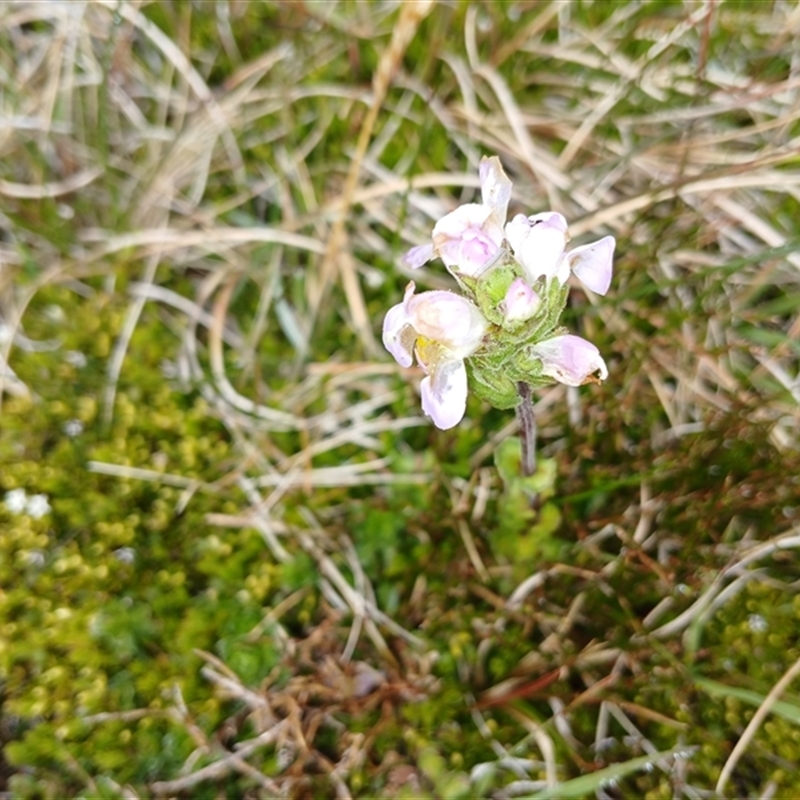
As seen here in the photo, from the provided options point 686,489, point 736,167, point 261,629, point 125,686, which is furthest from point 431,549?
point 736,167

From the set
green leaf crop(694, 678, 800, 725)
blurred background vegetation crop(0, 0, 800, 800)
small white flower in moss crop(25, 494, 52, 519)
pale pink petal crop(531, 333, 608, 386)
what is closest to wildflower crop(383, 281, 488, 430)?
pale pink petal crop(531, 333, 608, 386)

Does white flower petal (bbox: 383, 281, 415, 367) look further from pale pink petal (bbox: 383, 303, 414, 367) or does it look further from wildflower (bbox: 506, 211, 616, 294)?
wildflower (bbox: 506, 211, 616, 294)

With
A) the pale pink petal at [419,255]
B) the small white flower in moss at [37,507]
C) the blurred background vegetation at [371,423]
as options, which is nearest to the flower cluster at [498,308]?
the pale pink petal at [419,255]

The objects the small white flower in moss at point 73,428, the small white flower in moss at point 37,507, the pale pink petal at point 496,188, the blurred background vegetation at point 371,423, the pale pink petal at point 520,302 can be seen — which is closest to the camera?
the pale pink petal at point 520,302

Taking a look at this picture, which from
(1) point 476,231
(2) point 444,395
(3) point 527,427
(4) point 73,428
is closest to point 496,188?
(1) point 476,231

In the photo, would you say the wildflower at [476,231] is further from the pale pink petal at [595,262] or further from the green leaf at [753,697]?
the green leaf at [753,697]

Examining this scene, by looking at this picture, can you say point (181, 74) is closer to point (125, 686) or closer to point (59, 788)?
point (125, 686)

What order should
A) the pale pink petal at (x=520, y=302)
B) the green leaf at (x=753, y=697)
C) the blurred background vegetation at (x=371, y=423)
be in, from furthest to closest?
1. the blurred background vegetation at (x=371, y=423)
2. the green leaf at (x=753, y=697)
3. the pale pink petal at (x=520, y=302)
